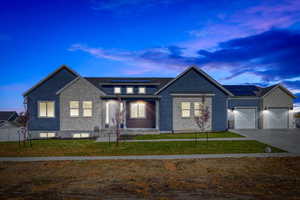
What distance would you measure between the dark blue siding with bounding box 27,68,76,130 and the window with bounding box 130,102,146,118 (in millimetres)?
8143

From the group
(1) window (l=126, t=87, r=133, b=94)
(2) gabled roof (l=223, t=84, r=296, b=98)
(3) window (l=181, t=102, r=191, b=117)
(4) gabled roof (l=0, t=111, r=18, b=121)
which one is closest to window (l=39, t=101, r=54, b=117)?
(1) window (l=126, t=87, r=133, b=94)

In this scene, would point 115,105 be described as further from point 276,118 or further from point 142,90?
point 276,118

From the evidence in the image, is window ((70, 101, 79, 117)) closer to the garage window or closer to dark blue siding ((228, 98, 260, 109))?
the garage window

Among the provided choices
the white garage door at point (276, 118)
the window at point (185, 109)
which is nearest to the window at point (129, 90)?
the window at point (185, 109)

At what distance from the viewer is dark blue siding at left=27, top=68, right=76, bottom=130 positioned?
1994cm

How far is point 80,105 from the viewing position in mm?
→ 19656

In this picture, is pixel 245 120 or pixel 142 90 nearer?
pixel 142 90

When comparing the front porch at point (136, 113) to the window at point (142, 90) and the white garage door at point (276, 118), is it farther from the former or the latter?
the white garage door at point (276, 118)

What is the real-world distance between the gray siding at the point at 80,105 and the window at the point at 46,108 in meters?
1.89

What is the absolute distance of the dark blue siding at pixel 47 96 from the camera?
19.9 m

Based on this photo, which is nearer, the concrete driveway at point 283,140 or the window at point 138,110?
the concrete driveway at point 283,140

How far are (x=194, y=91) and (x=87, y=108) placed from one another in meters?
12.4

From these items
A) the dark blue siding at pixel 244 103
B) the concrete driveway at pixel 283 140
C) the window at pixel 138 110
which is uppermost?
the dark blue siding at pixel 244 103

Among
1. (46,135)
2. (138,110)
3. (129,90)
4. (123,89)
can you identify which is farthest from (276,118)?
(46,135)
